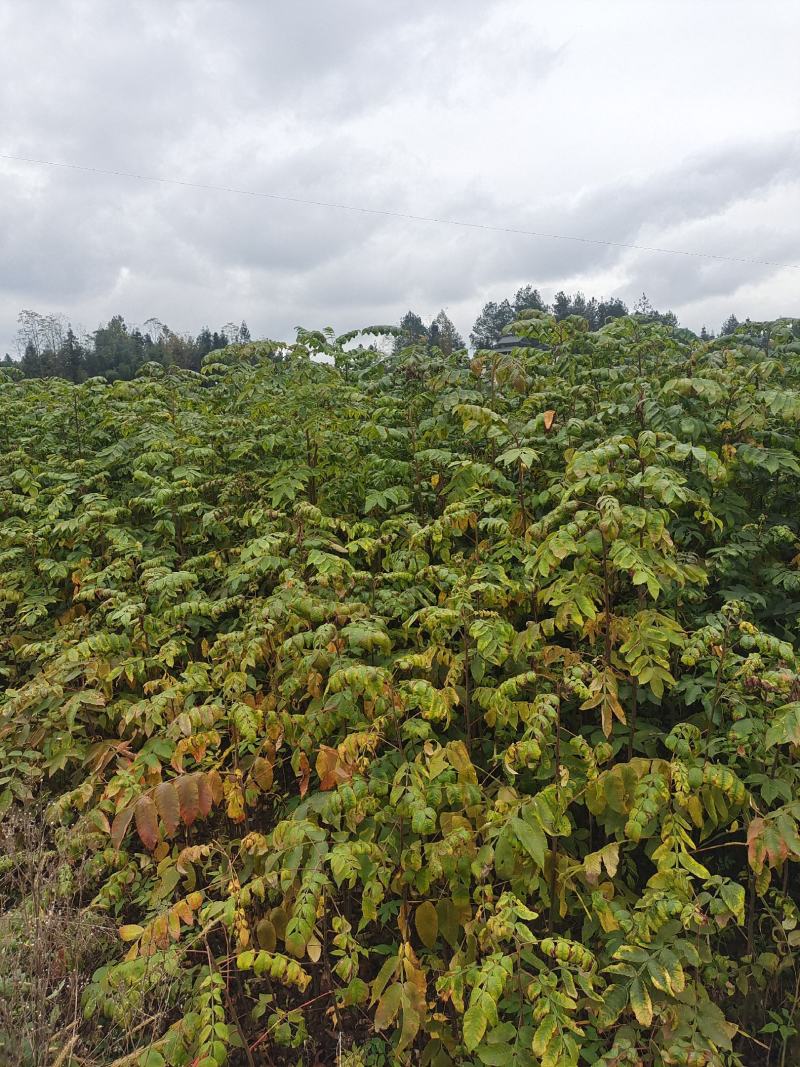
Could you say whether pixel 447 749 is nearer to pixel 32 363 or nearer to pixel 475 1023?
pixel 475 1023

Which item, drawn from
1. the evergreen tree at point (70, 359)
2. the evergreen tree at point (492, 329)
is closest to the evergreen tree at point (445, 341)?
the evergreen tree at point (492, 329)

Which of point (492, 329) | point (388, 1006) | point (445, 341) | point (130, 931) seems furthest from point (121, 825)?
point (492, 329)

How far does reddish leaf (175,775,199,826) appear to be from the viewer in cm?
260

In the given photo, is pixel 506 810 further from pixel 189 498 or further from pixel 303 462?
pixel 189 498

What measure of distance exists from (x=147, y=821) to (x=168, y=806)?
9cm

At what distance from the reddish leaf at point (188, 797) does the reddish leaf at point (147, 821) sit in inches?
4.3

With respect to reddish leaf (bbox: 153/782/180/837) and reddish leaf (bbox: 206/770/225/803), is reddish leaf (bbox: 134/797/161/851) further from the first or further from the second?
reddish leaf (bbox: 206/770/225/803)

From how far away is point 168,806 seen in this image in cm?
255

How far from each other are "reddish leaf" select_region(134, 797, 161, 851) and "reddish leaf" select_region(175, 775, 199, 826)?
108 millimetres

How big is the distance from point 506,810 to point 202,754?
136 cm

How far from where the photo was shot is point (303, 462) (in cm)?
461

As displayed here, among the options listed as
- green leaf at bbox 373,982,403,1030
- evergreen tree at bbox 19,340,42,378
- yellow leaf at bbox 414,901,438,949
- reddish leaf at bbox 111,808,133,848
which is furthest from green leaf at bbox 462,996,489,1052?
evergreen tree at bbox 19,340,42,378

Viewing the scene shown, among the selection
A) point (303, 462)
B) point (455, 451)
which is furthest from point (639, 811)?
point (303, 462)

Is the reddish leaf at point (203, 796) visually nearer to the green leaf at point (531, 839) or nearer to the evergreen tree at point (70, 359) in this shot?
the green leaf at point (531, 839)
